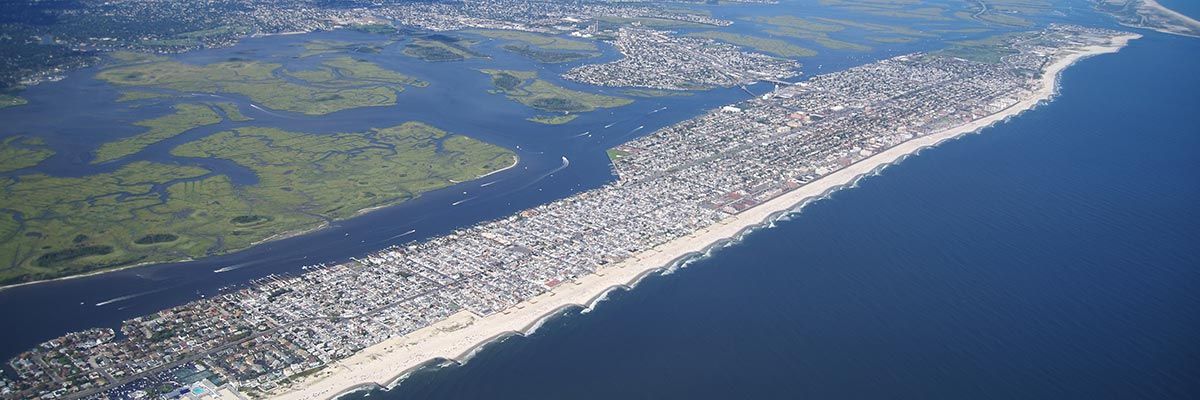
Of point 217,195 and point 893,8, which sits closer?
point 217,195

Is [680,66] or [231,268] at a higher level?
[231,268]

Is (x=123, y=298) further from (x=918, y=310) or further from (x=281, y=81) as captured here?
(x=281, y=81)

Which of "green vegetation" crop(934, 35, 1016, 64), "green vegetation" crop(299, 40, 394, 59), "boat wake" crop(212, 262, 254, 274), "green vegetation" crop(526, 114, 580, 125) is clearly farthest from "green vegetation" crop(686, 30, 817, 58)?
"boat wake" crop(212, 262, 254, 274)

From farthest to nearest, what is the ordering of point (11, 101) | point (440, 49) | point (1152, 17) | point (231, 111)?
point (1152, 17) < point (440, 49) < point (11, 101) < point (231, 111)

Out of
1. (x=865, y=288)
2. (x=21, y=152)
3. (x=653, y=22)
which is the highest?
(x=865, y=288)

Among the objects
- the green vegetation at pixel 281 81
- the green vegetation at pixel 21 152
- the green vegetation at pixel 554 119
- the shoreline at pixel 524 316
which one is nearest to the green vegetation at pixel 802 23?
the green vegetation at pixel 554 119

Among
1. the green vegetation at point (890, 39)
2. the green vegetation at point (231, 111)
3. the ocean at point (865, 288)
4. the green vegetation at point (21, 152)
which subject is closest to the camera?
the ocean at point (865, 288)

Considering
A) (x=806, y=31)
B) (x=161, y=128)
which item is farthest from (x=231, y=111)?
(x=806, y=31)

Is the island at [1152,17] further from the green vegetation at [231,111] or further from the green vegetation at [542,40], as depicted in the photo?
the green vegetation at [231,111]
